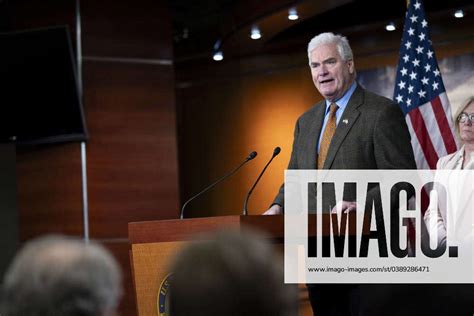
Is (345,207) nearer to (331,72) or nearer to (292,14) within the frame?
(331,72)

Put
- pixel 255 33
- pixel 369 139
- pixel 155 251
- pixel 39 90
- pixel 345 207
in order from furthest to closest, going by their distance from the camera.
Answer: pixel 255 33 < pixel 39 90 < pixel 369 139 < pixel 155 251 < pixel 345 207

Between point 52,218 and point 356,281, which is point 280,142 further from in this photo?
point 356,281

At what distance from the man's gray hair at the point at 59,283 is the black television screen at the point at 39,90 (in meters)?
6.45

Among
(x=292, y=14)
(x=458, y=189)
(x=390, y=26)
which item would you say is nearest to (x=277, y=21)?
(x=292, y=14)

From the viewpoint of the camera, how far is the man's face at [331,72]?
4.04 m

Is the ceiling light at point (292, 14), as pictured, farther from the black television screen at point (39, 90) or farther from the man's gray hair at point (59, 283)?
the man's gray hair at point (59, 283)

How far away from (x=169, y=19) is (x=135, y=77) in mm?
686

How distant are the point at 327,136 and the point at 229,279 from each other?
111 inches

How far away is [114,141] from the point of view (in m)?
8.01

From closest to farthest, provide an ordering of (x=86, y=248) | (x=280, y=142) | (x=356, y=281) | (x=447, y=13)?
(x=86, y=248) → (x=356, y=281) → (x=447, y=13) → (x=280, y=142)

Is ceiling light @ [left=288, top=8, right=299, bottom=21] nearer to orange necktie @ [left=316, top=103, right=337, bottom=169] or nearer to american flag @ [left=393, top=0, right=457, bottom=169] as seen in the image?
american flag @ [left=393, top=0, right=457, bottom=169]

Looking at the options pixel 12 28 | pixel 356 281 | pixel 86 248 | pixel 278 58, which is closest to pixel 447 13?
pixel 278 58

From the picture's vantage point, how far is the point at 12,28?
8109mm

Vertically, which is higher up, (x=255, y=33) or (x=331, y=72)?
(x=255, y=33)
